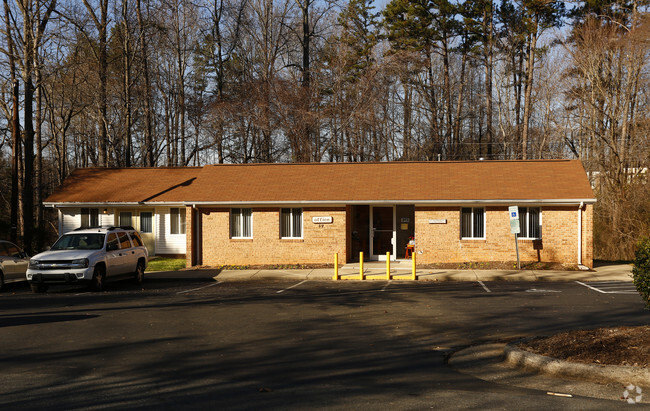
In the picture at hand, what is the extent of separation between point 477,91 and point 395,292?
36215 millimetres

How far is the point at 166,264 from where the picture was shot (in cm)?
2656

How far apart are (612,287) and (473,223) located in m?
7.38

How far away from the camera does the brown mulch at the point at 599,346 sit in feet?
25.7

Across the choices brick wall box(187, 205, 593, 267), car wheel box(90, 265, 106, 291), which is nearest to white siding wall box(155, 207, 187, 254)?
brick wall box(187, 205, 593, 267)

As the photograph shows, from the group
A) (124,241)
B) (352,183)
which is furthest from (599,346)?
(352,183)

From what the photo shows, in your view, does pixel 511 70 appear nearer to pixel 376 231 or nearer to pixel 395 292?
pixel 376 231

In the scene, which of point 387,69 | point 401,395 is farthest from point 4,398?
point 387,69

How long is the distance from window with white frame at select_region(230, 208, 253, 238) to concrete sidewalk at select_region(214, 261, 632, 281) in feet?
8.22

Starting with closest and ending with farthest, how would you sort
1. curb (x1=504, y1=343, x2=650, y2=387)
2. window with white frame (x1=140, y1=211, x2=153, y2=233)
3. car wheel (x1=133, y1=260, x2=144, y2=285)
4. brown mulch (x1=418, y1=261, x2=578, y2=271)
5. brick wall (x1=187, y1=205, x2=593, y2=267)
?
curb (x1=504, y1=343, x2=650, y2=387)
car wheel (x1=133, y1=260, x2=144, y2=285)
brown mulch (x1=418, y1=261, x2=578, y2=271)
brick wall (x1=187, y1=205, x2=593, y2=267)
window with white frame (x1=140, y1=211, x2=153, y2=233)

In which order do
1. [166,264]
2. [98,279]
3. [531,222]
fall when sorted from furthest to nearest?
[166,264]
[531,222]
[98,279]

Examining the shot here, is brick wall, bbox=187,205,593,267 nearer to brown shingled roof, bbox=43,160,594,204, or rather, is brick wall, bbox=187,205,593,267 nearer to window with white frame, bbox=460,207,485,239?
window with white frame, bbox=460,207,485,239

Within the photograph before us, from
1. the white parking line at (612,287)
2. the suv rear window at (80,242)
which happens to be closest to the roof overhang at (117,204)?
the suv rear window at (80,242)

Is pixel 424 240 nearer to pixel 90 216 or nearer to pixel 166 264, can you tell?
pixel 166 264

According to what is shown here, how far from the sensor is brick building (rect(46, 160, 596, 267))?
2417 centimetres
